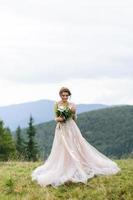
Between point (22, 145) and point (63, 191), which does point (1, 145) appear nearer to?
point (22, 145)

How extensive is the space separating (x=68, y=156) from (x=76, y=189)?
67.2 inches

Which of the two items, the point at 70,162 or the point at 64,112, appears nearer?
the point at 70,162

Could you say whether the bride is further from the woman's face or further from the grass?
the grass

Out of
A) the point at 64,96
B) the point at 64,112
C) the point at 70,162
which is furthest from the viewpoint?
the point at 64,96

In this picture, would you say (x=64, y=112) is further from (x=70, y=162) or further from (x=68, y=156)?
(x=70, y=162)

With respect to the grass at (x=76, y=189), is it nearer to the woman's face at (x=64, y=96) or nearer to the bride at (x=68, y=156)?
the bride at (x=68, y=156)

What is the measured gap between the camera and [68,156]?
15984 millimetres

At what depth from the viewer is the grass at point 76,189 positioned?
13.8 m

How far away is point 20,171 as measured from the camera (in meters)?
19.0

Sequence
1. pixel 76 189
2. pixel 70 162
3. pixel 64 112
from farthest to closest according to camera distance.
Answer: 1. pixel 64 112
2. pixel 70 162
3. pixel 76 189

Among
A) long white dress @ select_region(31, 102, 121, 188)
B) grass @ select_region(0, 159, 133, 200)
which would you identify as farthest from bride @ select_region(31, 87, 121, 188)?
grass @ select_region(0, 159, 133, 200)

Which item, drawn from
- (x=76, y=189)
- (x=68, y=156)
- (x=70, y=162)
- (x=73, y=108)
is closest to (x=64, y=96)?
(x=73, y=108)

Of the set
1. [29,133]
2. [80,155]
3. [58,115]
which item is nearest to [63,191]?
[80,155]

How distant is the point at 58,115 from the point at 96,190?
345cm
